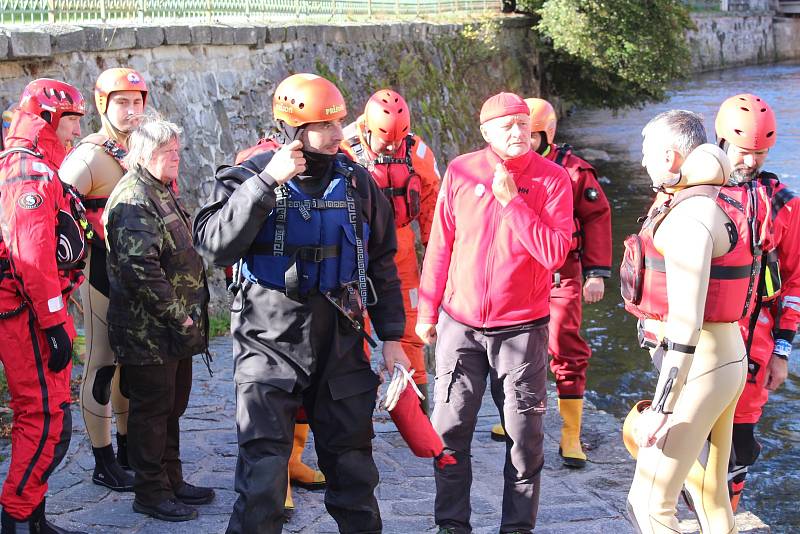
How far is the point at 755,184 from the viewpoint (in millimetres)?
4832

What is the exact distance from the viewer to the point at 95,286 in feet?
16.6

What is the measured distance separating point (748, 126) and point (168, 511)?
3.46 metres

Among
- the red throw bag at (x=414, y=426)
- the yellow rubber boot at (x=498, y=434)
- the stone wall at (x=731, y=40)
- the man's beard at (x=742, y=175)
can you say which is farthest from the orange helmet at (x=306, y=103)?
the stone wall at (x=731, y=40)

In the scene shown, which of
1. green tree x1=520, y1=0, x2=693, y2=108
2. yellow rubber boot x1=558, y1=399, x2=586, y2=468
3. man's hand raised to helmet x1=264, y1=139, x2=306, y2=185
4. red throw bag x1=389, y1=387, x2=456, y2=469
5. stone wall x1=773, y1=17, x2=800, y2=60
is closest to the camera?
man's hand raised to helmet x1=264, y1=139, x2=306, y2=185

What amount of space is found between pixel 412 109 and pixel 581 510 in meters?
12.2

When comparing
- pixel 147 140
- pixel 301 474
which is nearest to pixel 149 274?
pixel 147 140

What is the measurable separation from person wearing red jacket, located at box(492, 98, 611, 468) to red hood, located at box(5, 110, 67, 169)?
111 inches

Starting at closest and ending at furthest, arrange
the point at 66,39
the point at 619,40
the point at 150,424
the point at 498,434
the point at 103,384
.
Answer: the point at 150,424 < the point at 103,384 < the point at 498,434 < the point at 66,39 < the point at 619,40

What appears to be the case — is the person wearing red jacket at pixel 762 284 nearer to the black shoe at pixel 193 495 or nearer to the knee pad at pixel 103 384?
the black shoe at pixel 193 495

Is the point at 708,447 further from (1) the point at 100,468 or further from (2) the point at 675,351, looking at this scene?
(1) the point at 100,468

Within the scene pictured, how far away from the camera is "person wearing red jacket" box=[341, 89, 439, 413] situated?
5.96 m

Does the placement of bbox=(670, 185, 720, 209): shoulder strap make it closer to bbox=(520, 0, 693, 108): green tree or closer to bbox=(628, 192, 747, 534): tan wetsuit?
bbox=(628, 192, 747, 534): tan wetsuit

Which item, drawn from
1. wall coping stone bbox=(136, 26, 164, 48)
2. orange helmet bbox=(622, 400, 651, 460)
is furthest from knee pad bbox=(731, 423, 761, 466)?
wall coping stone bbox=(136, 26, 164, 48)

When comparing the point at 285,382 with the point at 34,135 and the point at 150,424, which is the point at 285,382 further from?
the point at 34,135
